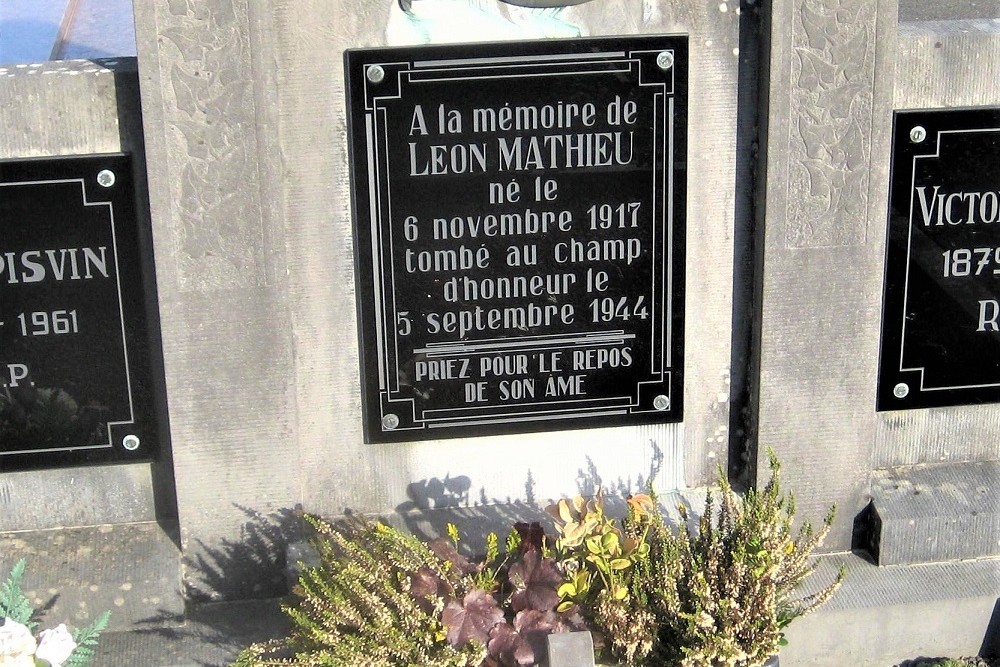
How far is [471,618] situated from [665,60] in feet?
6.52

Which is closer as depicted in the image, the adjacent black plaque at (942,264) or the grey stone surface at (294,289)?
the grey stone surface at (294,289)

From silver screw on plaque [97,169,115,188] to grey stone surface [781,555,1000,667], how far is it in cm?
288

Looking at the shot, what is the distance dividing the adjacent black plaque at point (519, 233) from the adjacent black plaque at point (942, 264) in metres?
0.84

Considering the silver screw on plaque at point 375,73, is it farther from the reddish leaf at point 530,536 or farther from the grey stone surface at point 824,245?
the reddish leaf at point 530,536

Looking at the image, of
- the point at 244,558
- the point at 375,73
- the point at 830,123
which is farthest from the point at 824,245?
the point at 244,558

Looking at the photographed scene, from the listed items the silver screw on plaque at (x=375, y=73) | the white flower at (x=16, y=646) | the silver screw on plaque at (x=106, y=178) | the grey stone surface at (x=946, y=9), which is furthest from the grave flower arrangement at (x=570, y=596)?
the grey stone surface at (x=946, y=9)

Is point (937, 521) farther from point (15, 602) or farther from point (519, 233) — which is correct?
point (15, 602)

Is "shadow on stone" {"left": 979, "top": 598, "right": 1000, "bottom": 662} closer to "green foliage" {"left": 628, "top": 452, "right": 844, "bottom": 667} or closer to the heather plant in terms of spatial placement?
"green foliage" {"left": 628, "top": 452, "right": 844, "bottom": 667}

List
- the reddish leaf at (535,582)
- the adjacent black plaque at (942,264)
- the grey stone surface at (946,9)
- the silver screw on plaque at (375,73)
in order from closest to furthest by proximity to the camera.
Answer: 1. the reddish leaf at (535,582)
2. the silver screw on plaque at (375,73)
3. the adjacent black plaque at (942,264)
4. the grey stone surface at (946,9)

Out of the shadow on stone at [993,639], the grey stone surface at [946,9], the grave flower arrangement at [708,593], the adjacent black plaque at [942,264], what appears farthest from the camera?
the grey stone surface at [946,9]

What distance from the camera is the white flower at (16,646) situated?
3.52 meters

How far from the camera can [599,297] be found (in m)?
4.22

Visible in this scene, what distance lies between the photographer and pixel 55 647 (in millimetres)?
3609

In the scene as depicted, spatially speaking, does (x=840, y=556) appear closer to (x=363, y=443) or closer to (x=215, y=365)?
(x=363, y=443)
